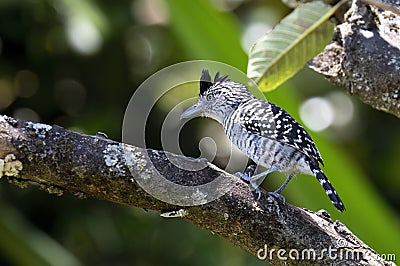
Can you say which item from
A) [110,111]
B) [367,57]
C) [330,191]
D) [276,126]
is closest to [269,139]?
[276,126]

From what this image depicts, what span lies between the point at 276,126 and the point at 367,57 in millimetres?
279

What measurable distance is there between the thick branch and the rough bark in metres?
0.40

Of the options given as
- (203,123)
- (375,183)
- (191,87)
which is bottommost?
(375,183)

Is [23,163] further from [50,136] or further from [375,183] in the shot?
[375,183]

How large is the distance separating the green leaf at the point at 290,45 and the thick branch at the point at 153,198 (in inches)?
17.1

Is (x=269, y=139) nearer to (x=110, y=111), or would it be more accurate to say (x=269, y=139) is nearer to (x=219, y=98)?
(x=219, y=98)

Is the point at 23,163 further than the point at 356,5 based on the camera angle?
No

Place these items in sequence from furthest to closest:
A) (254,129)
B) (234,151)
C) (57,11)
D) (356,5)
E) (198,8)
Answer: (57,11), (234,151), (198,8), (356,5), (254,129)

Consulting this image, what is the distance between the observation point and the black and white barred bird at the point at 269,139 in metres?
1.79

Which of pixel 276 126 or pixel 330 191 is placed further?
pixel 276 126

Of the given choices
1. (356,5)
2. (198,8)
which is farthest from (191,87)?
(356,5)

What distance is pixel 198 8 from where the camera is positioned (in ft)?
8.60

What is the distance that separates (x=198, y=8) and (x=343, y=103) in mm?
1147
